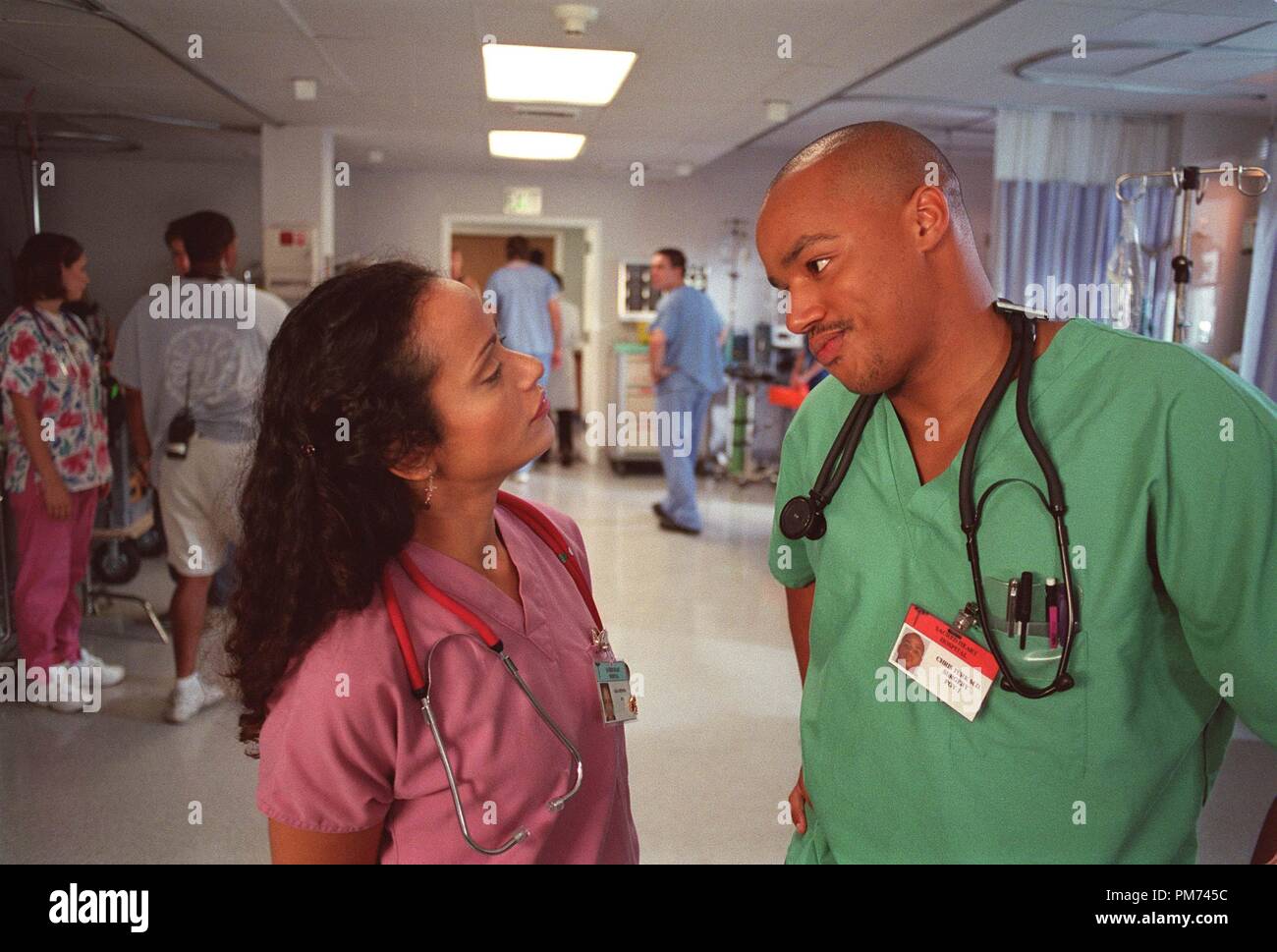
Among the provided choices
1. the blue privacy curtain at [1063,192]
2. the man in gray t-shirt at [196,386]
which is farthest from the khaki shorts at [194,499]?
the blue privacy curtain at [1063,192]

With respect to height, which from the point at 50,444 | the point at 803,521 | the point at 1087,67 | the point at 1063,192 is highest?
the point at 1087,67

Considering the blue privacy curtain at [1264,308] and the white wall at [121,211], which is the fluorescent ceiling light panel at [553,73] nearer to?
the blue privacy curtain at [1264,308]

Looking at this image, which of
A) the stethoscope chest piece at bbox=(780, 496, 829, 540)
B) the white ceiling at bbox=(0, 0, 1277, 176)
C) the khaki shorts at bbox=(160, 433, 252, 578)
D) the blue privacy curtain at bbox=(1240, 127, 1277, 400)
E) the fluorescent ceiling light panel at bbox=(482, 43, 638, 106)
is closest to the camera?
the stethoscope chest piece at bbox=(780, 496, 829, 540)

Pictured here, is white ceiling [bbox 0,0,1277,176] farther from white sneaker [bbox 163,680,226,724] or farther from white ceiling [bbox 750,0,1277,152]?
white sneaker [bbox 163,680,226,724]

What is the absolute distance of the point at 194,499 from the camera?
3.41 m

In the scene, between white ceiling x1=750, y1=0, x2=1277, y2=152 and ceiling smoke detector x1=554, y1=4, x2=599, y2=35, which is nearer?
ceiling smoke detector x1=554, y1=4, x2=599, y2=35

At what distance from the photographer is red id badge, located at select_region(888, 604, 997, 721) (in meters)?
1.04

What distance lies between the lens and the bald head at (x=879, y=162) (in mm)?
1066

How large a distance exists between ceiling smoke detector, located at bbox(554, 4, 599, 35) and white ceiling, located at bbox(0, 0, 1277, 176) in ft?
0.20

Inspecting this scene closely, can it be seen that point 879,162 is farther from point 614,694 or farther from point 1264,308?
point 1264,308

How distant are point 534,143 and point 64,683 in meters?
4.93

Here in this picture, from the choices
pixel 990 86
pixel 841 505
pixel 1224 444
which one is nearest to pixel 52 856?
pixel 841 505

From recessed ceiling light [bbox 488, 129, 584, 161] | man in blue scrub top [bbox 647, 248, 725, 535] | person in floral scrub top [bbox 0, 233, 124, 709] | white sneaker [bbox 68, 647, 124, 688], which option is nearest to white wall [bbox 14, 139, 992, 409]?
recessed ceiling light [bbox 488, 129, 584, 161]

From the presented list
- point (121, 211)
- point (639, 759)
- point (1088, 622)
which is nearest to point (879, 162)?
point (1088, 622)
